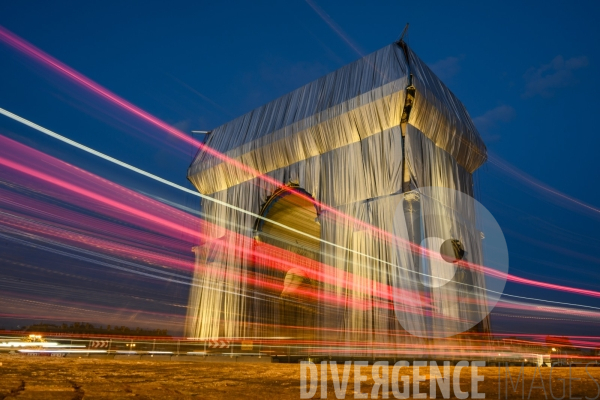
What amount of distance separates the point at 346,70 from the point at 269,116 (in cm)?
441

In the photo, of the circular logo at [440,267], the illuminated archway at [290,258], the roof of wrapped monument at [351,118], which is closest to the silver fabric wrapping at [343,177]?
the roof of wrapped monument at [351,118]

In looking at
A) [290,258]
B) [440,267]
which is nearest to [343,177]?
[440,267]

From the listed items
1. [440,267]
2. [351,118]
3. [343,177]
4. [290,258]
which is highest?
[351,118]

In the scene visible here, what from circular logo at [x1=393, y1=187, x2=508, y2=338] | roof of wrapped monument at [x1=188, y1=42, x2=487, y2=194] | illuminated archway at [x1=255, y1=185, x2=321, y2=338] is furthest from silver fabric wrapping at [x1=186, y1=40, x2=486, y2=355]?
illuminated archway at [x1=255, y1=185, x2=321, y2=338]

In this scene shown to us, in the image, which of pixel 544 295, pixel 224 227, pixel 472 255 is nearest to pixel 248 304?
pixel 224 227

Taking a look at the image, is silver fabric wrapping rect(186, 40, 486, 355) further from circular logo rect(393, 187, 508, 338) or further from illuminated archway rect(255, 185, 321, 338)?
illuminated archway rect(255, 185, 321, 338)

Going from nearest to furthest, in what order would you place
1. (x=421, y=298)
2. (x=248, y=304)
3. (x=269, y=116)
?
(x=421, y=298)
(x=248, y=304)
(x=269, y=116)

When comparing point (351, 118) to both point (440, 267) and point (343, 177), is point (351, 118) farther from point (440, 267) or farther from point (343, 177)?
point (440, 267)

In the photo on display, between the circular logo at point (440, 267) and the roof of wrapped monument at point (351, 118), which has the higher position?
the roof of wrapped monument at point (351, 118)

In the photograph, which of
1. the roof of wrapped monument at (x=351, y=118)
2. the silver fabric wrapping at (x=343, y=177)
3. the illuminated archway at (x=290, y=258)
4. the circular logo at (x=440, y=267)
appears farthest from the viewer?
the illuminated archway at (x=290, y=258)

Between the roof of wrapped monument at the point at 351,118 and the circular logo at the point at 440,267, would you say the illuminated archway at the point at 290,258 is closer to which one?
the roof of wrapped monument at the point at 351,118

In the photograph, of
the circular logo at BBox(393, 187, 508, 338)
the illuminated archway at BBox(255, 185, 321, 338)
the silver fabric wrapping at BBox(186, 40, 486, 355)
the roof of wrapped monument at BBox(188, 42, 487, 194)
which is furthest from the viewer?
the illuminated archway at BBox(255, 185, 321, 338)

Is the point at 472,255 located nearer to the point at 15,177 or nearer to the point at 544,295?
the point at 15,177

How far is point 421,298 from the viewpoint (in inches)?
547
